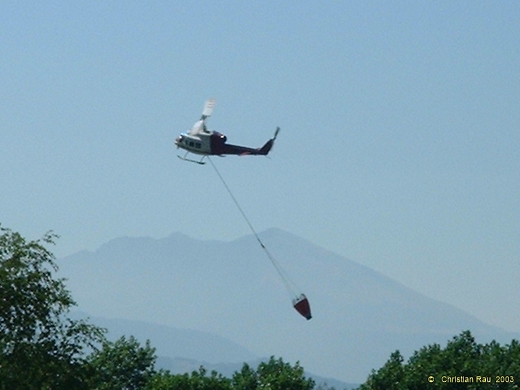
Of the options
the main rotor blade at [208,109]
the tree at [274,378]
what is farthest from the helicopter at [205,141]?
the tree at [274,378]

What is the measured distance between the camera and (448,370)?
96125mm

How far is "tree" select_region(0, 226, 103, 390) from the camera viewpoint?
59188 millimetres

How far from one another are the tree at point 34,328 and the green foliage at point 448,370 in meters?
37.5

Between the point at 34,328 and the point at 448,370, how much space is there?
4451 centimetres

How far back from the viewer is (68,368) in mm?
61281

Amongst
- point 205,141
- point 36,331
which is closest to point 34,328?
point 36,331

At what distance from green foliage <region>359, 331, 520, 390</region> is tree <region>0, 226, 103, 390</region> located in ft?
123

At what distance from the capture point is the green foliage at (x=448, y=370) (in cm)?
9269

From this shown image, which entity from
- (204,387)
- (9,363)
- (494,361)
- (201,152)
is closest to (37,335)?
(9,363)

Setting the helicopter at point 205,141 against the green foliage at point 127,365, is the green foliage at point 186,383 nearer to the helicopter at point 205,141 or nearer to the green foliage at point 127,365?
the green foliage at point 127,365

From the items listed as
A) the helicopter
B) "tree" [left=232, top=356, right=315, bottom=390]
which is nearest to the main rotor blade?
the helicopter

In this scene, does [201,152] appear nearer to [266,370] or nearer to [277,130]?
[277,130]

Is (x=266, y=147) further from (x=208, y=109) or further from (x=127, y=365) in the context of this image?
(x=127, y=365)

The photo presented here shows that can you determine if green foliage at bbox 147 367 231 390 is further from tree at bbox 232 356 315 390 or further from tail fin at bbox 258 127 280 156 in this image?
tail fin at bbox 258 127 280 156
